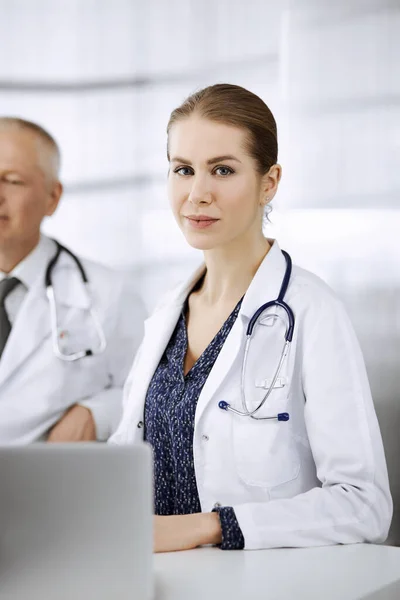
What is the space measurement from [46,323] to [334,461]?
143 centimetres

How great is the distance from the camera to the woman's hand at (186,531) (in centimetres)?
112

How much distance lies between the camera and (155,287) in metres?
2.58

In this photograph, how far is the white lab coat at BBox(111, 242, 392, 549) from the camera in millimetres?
1208

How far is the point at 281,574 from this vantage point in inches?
38.9

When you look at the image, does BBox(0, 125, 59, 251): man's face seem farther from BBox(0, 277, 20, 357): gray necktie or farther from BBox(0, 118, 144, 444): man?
BBox(0, 277, 20, 357): gray necktie

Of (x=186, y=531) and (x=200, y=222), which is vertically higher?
(x=200, y=222)

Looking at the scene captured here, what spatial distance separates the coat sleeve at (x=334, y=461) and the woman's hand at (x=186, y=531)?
4 cm

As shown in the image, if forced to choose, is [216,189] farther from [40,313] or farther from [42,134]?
[42,134]

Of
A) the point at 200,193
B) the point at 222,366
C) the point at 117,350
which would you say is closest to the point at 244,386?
the point at 222,366

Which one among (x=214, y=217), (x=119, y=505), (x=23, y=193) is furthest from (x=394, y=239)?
(x=119, y=505)

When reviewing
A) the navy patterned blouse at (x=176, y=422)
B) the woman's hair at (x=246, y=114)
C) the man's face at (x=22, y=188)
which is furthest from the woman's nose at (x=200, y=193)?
the man's face at (x=22, y=188)

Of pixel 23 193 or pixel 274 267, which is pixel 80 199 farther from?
pixel 274 267

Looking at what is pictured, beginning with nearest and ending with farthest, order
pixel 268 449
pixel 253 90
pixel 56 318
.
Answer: pixel 268 449 < pixel 253 90 < pixel 56 318

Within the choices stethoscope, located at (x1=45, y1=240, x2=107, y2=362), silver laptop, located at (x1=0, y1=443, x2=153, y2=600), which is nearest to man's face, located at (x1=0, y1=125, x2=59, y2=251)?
stethoscope, located at (x1=45, y1=240, x2=107, y2=362)
